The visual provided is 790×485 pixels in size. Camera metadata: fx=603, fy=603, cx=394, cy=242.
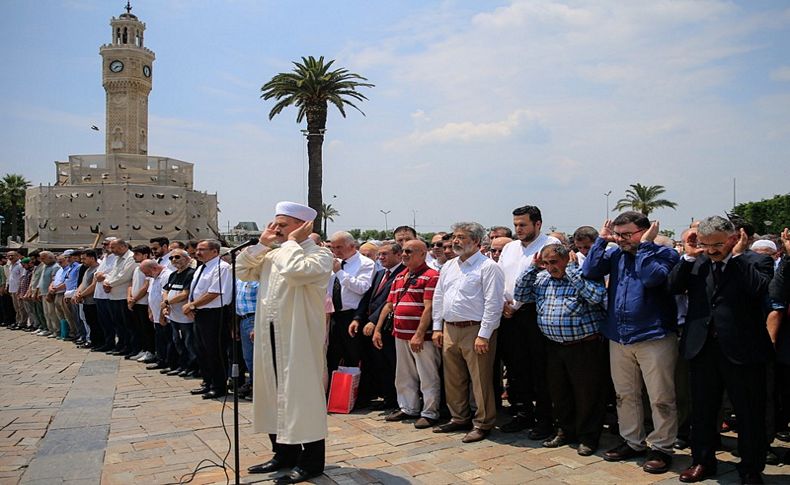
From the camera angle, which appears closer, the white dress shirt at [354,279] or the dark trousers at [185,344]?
the white dress shirt at [354,279]

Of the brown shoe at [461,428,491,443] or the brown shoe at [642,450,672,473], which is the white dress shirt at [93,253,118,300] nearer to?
the brown shoe at [461,428,491,443]

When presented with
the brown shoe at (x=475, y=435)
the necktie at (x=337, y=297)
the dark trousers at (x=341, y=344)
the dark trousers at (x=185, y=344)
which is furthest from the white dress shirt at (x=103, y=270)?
the brown shoe at (x=475, y=435)

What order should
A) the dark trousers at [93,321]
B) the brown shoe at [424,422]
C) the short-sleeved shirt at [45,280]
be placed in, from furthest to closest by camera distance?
the short-sleeved shirt at [45,280] < the dark trousers at [93,321] < the brown shoe at [424,422]

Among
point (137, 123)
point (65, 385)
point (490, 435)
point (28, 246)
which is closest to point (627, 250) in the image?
point (490, 435)

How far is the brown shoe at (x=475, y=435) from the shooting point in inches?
216

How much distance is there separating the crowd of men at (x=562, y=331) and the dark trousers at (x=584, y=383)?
0.04ft

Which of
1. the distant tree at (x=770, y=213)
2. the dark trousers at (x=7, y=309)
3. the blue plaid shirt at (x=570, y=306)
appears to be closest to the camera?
the blue plaid shirt at (x=570, y=306)

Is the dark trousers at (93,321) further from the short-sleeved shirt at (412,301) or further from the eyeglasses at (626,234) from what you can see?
the eyeglasses at (626,234)

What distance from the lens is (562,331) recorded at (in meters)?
5.21

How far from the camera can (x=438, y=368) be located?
6.23 metres

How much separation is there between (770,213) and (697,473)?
46.6 meters

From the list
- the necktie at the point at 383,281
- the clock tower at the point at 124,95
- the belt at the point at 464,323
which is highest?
the clock tower at the point at 124,95

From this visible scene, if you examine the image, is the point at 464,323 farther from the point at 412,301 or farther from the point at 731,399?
the point at 731,399

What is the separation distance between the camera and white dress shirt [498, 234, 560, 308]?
5.83m
